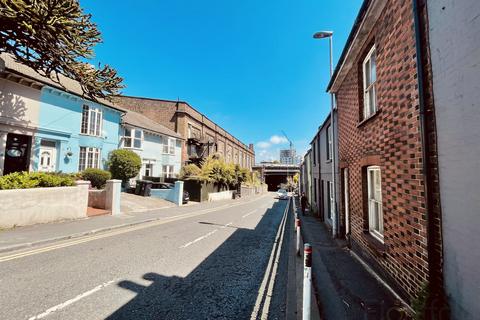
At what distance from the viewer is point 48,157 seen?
17.7 m

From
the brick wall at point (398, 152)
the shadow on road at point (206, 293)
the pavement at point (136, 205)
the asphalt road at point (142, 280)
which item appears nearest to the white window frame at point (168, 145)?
the pavement at point (136, 205)

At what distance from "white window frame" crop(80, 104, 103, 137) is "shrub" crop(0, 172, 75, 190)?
417 inches

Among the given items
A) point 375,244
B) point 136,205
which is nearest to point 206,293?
point 375,244

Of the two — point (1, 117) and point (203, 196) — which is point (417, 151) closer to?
point (1, 117)

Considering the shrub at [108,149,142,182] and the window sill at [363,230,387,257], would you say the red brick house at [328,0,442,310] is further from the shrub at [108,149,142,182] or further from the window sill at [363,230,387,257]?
the shrub at [108,149,142,182]

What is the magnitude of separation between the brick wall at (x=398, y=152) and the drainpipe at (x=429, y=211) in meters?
0.12

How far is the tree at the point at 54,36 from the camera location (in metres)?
9.11

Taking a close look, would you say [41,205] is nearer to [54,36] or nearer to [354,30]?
[54,36]

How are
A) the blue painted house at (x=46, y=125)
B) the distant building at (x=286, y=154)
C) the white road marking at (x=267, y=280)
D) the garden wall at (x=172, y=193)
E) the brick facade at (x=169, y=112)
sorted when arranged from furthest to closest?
the distant building at (x=286, y=154), the brick facade at (x=169, y=112), the garden wall at (x=172, y=193), the blue painted house at (x=46, y=125), the white road marking at (x=267, y=280)

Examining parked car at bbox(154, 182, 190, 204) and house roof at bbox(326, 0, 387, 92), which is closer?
house roof at bbox(326, 0, 387, 92)

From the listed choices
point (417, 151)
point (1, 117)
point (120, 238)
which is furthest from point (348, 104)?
point (1, 117)

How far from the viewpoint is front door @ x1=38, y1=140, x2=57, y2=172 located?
56.4ft

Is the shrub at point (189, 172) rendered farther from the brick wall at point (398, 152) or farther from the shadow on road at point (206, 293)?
the brick wall at point (398, 152)

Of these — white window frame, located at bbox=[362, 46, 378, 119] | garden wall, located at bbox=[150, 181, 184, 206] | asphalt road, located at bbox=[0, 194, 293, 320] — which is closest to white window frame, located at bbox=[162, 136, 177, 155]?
garden wall, located at bbox=[150, 181, 184, 206]
